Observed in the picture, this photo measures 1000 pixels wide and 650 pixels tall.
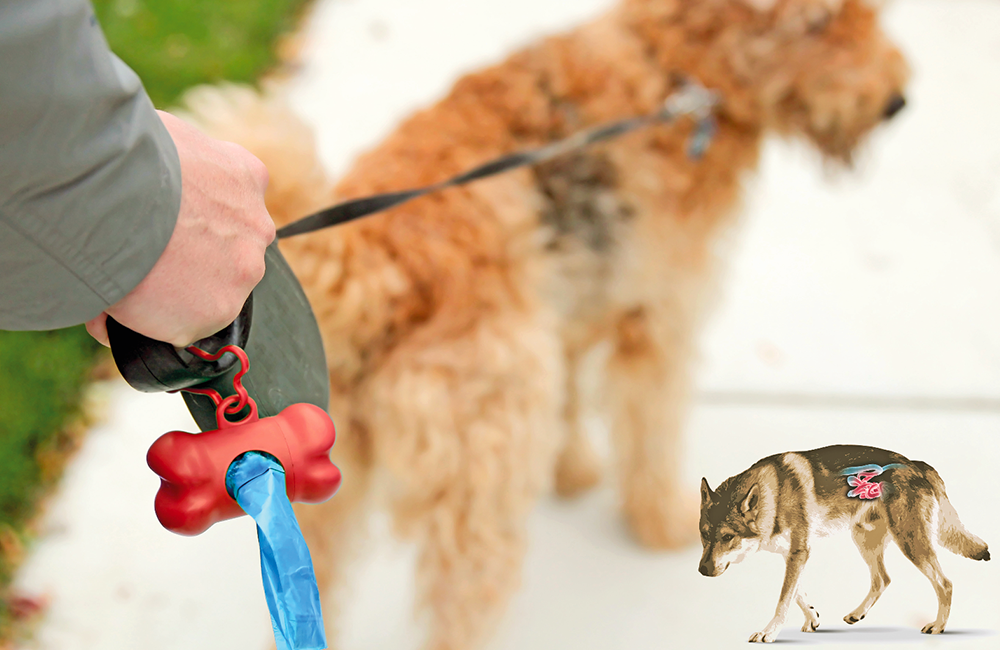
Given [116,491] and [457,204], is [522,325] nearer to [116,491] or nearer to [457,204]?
[457,204]

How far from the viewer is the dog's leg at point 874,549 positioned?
0.67 meters

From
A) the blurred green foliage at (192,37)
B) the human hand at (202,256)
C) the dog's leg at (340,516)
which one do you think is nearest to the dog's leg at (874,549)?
the human hand at (202,256)

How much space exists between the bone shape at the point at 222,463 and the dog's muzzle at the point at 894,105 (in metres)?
1.72

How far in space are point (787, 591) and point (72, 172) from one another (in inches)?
32.6

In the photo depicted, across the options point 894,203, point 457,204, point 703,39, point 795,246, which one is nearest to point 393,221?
point 457,204

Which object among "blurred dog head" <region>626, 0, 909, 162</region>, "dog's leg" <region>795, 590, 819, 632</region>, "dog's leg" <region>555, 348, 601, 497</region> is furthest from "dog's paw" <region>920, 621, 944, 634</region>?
"dog's leg" <region>555, 348, 601, 497</region>

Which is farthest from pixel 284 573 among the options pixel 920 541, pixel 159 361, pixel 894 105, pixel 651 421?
pixel 894 105

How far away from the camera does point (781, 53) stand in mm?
1672

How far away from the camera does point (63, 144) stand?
600 millimetres

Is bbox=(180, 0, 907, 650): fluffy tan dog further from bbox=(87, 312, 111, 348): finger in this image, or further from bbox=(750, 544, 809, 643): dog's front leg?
bbox=(750, 544, 809, 643): dog's front leg

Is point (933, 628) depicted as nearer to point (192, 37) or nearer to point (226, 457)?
point (226, 457)

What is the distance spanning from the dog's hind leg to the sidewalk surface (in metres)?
0.01

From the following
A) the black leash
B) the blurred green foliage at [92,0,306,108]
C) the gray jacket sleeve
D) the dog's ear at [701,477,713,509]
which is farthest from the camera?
the blurred green foliage at [92,0,306,108]

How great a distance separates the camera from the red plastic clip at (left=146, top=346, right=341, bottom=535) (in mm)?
709
